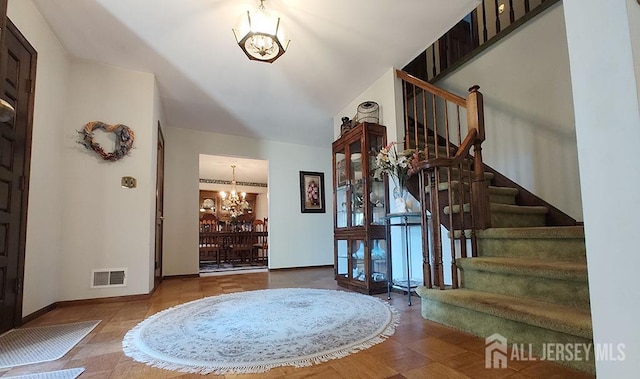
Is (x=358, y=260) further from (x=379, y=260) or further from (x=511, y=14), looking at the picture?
(x=511, y=14)

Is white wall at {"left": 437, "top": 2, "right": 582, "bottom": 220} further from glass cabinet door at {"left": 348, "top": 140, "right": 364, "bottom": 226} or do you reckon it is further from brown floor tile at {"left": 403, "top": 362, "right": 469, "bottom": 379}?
brown floor tile at {"left": 403, "top": 362, "right": 469, "bottom": 379}

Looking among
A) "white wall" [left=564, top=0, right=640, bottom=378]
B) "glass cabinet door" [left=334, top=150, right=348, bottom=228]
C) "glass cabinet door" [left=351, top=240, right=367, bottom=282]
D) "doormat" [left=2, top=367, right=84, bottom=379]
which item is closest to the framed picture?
"glass cabinet door" [left=334, top=150, right=348, bottom=228]

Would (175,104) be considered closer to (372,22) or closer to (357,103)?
(357,103)

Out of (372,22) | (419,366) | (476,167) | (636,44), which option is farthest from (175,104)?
(636,44)

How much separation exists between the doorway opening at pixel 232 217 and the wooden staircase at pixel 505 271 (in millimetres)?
3940

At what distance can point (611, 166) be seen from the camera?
771 mm

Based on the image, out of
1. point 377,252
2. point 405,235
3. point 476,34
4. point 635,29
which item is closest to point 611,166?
point 635,29

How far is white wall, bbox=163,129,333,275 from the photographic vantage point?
4.77 metres

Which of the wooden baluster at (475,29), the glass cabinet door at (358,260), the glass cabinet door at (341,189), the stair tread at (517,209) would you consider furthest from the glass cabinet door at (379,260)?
the wooden baluster at (475,29)

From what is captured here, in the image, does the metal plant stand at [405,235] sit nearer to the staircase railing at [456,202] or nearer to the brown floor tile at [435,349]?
the staircase railing at [456,202]

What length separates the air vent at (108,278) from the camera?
2916 millimetres

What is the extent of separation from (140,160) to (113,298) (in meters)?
1.38

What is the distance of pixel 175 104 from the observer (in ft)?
13.7

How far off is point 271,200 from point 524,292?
14.1ft
